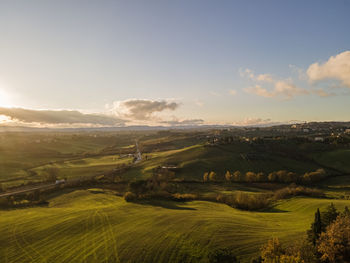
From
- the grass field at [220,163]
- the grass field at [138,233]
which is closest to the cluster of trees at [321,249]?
the grass field at [138,233]

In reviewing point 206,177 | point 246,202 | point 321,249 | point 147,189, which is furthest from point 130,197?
point 321,249

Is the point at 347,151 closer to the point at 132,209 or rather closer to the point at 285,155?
the point at 285,155

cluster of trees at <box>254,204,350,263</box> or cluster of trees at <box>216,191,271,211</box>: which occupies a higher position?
cluster of trees at <box>254,204,350,263</box>

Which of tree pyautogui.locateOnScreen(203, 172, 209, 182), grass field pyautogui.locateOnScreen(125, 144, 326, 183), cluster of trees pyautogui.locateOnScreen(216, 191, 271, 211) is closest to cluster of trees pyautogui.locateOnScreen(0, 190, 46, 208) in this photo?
grass field pyautogui.locateOnScreen(125, 144, 326, 183)

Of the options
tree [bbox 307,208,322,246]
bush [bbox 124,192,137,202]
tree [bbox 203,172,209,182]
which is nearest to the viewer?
tree [bbox 307,208,322,246]

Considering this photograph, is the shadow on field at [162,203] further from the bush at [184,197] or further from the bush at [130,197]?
the bush at [184,197]

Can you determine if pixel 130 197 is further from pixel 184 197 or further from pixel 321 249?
pixel 321 249

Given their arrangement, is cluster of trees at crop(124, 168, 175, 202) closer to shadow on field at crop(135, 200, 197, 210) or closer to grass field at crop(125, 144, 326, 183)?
shadow on field at crop(135, 200, 197, 210)
